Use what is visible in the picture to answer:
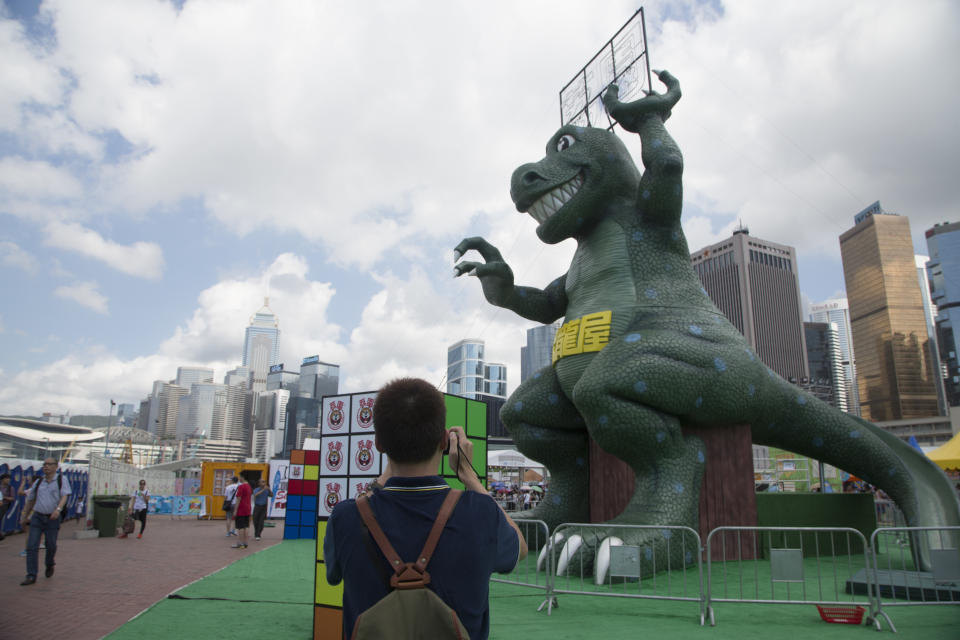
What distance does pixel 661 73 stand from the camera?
7.65m

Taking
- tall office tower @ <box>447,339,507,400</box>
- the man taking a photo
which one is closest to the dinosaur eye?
the man taking a photo

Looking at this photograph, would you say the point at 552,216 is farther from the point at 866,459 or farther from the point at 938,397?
the point at 938,397

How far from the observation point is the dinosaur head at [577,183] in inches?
323

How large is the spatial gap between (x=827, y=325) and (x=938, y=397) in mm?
17918

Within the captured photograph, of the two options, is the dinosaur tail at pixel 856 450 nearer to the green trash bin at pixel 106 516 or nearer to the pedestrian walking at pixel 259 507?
the pedestrian walking at pixel 259 507

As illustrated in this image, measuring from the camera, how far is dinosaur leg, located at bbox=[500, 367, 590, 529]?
8375mm

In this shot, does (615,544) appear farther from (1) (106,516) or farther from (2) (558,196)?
(1) (106,516)

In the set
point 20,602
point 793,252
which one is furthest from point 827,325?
point 20,602

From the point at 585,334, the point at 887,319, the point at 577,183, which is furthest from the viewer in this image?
the point at 887,319

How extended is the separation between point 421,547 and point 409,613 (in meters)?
0.16

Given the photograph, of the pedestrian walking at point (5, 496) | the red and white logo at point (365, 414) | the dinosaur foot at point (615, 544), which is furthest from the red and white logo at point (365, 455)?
the pedestrian walking at point (5, 496)

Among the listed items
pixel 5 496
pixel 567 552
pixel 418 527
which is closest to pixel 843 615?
pixel 567 552

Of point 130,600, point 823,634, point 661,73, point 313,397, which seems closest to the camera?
point 823,634

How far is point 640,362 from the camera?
22.5 feet
